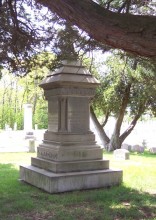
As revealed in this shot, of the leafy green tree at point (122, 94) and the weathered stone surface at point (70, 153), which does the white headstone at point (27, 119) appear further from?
the weathered stone surface at point (70, 153)

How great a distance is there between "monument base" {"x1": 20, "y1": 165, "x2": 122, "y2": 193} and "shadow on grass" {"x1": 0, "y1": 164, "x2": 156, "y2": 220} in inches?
5.7

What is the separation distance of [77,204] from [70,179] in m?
1.06

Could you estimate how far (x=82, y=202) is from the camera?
692cm

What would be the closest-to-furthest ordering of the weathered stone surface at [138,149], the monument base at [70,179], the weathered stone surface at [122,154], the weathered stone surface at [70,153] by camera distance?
the monument base at [70,179], the weathered stone surface at [70,153], the weathered stone surface at [122,154], the weathered stone surface at [138,149]

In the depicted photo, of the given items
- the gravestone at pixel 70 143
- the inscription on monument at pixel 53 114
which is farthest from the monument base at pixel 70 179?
the inscription on monument at pixel 53 114

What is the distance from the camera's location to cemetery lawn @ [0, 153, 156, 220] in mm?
5957

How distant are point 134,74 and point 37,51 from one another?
1048cm

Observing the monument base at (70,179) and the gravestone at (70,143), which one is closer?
the monument base at (70,179)

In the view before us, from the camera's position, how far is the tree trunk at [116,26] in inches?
137

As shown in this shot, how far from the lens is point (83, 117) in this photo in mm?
8898

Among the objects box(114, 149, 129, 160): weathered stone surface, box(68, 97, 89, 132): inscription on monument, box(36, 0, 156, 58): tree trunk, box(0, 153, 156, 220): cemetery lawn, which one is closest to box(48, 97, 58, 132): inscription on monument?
box(68, 97, 89, 132): inscription on monument

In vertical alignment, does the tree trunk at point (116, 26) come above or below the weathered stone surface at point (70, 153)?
above

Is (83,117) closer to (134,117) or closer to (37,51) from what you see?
(37,51)

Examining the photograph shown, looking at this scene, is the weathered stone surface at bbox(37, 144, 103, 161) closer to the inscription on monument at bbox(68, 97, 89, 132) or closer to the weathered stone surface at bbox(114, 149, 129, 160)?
the inscription on monument at bbox(68, 97, 89, 132)
